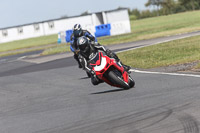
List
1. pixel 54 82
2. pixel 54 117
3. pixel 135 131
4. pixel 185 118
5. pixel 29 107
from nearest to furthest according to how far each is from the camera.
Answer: pixel 135 131
pixel 185 118
pixel 54 117
pixel 29 107
pixel 54 82

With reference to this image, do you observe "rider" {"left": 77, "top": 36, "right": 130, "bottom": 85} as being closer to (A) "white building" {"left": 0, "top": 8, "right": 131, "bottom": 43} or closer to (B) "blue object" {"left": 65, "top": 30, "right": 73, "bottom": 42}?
(B) "blue object" {"left": 65, "top": 30, "right": 73, "bottom": 42}

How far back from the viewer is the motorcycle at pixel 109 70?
11.0 meters

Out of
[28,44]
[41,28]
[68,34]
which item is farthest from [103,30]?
[41,28]

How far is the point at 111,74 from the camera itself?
36.6ft

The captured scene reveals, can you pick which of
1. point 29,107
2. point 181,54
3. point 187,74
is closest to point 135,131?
point 29,107

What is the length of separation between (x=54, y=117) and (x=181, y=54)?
35.9 feet

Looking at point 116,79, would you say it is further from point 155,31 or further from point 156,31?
point 155,31

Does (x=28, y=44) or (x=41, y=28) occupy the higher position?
(x=28, y=44)

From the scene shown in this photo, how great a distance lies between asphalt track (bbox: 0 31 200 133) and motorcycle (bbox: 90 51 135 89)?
0.26m

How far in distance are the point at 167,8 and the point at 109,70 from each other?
13029cm

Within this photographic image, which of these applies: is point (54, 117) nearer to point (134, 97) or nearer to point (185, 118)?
point (134, 97)

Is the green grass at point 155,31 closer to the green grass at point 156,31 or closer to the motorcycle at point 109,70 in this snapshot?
the green grass at point 156,31

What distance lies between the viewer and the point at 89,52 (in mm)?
11945

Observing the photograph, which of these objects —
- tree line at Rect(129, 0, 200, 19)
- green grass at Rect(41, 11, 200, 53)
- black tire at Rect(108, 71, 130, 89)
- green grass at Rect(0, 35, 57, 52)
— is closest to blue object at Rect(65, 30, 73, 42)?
green grass at Rect(41, 11, 200, 53)
